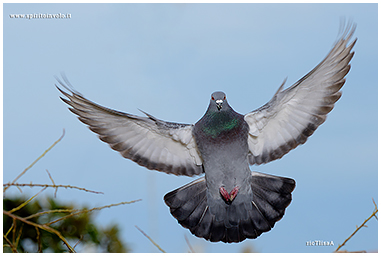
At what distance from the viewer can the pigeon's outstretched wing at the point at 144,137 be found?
4238 millimetres

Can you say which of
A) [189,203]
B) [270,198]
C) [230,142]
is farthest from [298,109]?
[189,203]

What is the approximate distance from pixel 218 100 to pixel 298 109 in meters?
0.91

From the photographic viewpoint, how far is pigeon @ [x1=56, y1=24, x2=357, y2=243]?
419cm

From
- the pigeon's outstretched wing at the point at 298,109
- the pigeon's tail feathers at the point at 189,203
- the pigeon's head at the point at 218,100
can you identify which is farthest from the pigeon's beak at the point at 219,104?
the pigeon's tail feathers at the point at 189,203

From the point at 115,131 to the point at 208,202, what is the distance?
1.35 m

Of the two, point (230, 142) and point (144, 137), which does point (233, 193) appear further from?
point (144, 137)

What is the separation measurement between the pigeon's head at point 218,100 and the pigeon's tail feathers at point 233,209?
1058mm

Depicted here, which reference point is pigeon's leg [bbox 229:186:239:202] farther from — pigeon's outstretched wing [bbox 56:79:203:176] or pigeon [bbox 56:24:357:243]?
pigeon's outstretched wing [bbox 56:79:203:176]

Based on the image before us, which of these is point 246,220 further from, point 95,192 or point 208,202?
point 95,192

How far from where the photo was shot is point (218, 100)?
13.6 ft

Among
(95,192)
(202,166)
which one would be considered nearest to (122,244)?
(202,166)

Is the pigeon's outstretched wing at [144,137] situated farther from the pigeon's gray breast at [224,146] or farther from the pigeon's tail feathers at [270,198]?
the pigeon's tail feathers at [270,198]

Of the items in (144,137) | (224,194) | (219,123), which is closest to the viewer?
(219,123)

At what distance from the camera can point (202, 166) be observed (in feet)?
15.1
